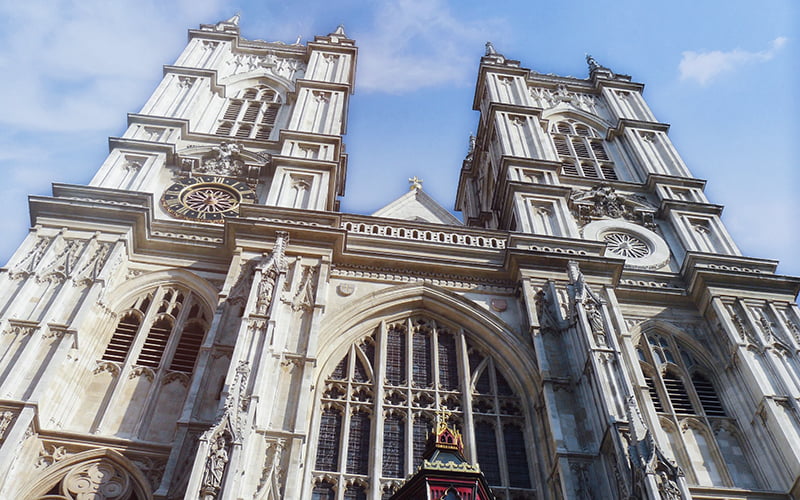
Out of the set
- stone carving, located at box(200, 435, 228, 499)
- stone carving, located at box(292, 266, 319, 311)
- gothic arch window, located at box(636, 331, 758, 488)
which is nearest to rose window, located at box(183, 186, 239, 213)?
stone carving, located at box(292, 266, 319, 311)

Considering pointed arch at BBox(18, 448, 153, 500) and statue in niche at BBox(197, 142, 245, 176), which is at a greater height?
statue in niche at BBox(197, 142, 245, 176)

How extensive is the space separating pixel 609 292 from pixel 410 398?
5.53 metres

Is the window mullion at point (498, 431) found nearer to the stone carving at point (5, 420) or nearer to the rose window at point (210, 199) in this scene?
the rose window at point (210, 199)

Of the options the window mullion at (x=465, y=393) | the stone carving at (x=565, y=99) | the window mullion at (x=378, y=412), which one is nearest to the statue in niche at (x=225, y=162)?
the window mullion at (x=378, y=412)

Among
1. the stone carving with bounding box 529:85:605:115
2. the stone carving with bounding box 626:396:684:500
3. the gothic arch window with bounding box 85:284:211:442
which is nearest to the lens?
the stone carving with bounding box 626:396:684:500

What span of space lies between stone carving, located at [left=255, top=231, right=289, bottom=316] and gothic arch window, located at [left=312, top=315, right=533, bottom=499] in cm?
209

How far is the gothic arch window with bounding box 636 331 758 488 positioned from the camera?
16.1 metres

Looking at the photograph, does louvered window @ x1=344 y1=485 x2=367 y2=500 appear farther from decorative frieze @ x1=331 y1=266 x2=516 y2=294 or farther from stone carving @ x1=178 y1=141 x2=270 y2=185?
stone carving @ x1=178 y1=141 x2=270 y2=185

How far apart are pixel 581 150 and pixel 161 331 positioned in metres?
16.6

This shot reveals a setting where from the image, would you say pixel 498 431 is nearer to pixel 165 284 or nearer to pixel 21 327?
pixel 165 284

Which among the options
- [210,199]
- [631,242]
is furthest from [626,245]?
[210,199]

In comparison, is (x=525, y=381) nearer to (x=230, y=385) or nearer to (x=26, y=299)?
(x=230, y=385)

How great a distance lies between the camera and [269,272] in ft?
56.3

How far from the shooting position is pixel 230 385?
542 inches
